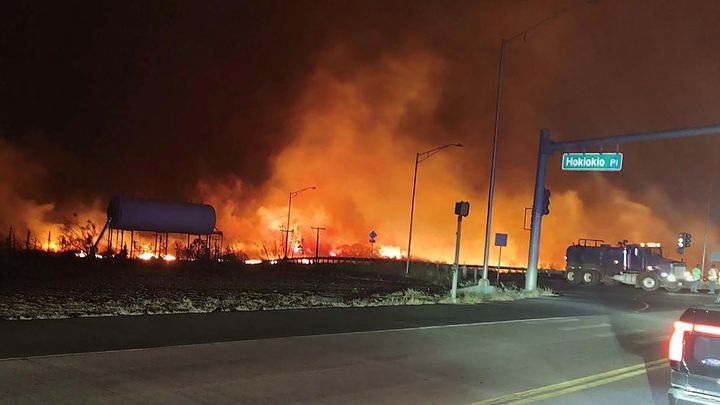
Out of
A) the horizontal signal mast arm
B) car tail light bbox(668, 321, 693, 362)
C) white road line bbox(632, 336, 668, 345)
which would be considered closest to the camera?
car tail light bbox(668, 321, 693, 362)

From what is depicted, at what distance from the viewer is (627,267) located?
1596 inches

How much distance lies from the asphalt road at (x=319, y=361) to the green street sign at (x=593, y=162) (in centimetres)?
1001

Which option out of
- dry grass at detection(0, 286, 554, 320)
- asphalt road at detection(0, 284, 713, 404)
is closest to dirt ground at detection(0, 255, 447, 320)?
dry grass at detection(0, 286, 554, 320)

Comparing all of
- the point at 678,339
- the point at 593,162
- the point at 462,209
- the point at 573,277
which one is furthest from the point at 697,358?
the point at 573,277

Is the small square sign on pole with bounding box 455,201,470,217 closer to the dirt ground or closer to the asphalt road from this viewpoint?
the dirt ground

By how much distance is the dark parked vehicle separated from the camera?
6492mm

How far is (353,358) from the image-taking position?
1022 centimetres

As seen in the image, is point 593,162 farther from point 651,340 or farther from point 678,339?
point 678,339

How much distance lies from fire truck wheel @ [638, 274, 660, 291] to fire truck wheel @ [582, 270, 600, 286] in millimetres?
3034

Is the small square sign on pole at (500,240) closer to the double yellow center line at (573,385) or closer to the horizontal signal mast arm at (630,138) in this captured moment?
the horizontal signal mast arm at (630,138)

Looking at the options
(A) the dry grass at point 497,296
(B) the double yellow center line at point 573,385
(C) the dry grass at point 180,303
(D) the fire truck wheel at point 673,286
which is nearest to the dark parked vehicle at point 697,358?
(B) the double yellow center line at point 573,385

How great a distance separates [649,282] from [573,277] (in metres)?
5.12

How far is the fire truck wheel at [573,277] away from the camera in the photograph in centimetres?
4253

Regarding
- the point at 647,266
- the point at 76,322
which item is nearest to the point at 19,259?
the point at 76,322
